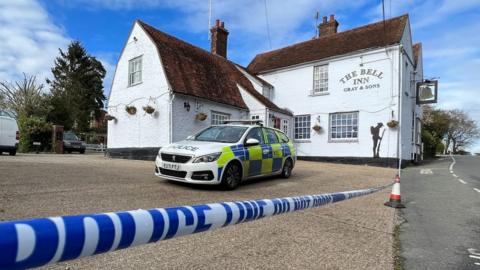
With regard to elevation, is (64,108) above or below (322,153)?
above

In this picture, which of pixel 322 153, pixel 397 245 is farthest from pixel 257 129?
pixel 322 153

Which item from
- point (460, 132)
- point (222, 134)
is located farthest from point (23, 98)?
point (460, 132)

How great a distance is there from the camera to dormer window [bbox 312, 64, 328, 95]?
22062mm

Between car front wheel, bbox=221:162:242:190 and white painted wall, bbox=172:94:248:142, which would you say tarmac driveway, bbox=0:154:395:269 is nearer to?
car front wheel, bbox=221:162:242:190

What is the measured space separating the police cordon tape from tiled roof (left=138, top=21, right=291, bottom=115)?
15015 millimetres

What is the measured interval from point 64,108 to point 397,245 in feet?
145

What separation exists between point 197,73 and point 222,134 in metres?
9.98

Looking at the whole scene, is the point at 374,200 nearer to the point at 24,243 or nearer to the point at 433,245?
the point at 433,245

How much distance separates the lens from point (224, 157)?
322 inches

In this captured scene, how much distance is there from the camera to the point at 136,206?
5793 millimetres

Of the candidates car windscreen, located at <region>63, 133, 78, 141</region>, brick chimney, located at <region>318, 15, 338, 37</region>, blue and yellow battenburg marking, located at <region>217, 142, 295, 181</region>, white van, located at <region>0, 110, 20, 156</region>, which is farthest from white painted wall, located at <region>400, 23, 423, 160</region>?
car windscreen, located at <region>63, 133, 78, 141</region>

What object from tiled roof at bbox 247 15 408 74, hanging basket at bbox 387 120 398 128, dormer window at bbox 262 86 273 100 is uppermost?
tiled roof at bbox 247 15 408 74

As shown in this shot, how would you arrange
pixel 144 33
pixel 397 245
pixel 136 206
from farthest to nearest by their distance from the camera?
pixel 144 33, pixel 136 206, pixel 397 245

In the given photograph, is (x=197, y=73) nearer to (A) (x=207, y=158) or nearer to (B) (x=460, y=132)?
(A) (x=207, y=158)
